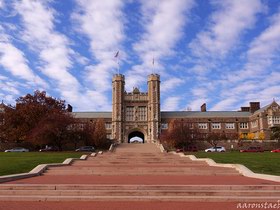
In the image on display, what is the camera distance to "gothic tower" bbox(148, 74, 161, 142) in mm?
74062

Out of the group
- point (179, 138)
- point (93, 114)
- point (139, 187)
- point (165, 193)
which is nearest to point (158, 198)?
point (165, 193)

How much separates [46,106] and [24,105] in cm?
333

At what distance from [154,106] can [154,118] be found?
279cm

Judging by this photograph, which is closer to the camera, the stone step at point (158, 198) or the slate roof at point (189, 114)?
the stone step at point (158, 198)

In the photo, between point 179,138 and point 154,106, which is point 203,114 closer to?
point 154,106

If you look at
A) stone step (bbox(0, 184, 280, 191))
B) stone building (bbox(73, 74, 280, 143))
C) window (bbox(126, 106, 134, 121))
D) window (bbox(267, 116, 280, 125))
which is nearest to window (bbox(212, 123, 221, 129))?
stone building (bbox(73, 74, 280, 143))

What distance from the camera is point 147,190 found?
11.9 m

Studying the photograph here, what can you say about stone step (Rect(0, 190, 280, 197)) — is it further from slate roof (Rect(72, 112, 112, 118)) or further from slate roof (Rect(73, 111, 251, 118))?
slate roof (Rect(72, 112, 112, 118))

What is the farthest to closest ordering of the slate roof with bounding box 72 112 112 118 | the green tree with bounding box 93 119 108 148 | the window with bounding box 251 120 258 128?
the slate roof with bounding box 72 112 112 118 < the window with bounding box 251 120 258 128 < the green tree with bounding box 93 119 108 148

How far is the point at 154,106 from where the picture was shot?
248 ft

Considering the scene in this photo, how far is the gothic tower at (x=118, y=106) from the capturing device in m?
73.7

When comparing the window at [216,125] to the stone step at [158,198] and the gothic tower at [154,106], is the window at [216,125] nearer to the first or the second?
the gothic tower at [154,106]

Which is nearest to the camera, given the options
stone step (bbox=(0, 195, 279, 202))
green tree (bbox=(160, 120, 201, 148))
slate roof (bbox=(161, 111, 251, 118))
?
stone step (bbox=(0, 195, 279, 202))

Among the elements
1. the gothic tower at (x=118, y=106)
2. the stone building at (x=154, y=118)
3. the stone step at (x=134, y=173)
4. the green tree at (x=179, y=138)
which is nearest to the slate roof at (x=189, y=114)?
the stone building at (x=154, y=118)
